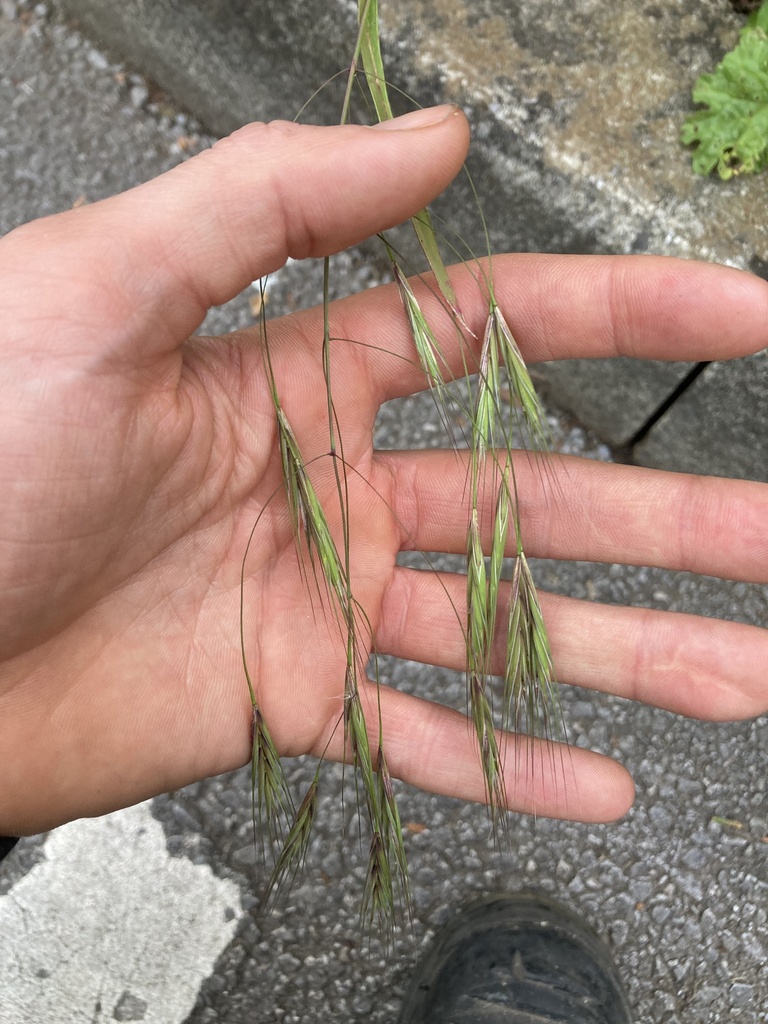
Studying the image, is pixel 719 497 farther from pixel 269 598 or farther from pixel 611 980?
pixel 611 980

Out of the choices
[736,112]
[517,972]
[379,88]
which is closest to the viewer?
[379,88]

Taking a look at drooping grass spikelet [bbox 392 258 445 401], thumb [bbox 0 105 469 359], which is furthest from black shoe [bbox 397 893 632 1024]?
thumb [bbox 0 105 469 359]

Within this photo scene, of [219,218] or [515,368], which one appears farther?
[515,368]

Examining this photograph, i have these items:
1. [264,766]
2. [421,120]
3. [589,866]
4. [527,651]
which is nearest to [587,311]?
[421,120]

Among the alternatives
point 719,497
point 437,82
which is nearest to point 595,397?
point 719,497

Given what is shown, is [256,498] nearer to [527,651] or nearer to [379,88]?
[527,651]

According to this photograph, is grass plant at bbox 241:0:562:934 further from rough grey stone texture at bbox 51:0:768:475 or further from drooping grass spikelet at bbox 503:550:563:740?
rough grey stone texture at bbox 51:0:768:475
